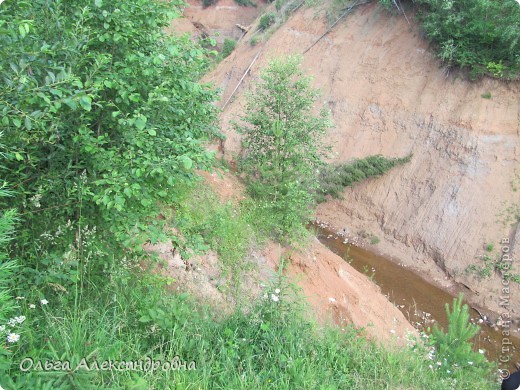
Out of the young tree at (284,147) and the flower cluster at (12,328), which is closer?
the flower cluster at (12,328)

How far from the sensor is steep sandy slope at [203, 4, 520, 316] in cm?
1198

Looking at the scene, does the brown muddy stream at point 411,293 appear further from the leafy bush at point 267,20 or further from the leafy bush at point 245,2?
the leafy bush at point 245,2

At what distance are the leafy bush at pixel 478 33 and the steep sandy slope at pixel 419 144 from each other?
0.66m

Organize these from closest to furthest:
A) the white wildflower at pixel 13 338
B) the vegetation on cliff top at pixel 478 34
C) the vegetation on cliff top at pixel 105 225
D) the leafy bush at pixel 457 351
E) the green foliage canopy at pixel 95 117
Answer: the white wildflower at pixel 13 338 < the vegetation on cliff top at pixel 105 225 < the green foliage canopy at pixel 95 117 < the leafy bush at pixel 457 351 < the vegetation on cliff top at pixel 478 34

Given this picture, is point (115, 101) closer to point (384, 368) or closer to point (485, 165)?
point (384, 368)

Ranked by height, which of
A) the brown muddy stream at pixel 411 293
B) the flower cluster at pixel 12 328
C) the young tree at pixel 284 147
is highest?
the flower cluster at pixel 12 328

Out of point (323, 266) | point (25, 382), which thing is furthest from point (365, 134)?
point (25, 382)

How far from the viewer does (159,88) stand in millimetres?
3156

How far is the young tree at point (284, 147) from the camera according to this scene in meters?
8.71

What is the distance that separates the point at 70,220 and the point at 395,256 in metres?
10.9

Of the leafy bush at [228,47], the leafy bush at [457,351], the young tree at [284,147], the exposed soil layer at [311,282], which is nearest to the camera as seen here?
the leafy bush at [457,351]

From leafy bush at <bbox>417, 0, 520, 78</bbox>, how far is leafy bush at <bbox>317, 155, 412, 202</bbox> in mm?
3544

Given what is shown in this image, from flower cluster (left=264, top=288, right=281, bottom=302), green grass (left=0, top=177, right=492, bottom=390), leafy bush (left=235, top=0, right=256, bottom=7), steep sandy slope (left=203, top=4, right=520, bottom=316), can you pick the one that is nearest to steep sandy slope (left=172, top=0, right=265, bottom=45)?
leafy bush (left=235, top=0, right=256, bottom=7)

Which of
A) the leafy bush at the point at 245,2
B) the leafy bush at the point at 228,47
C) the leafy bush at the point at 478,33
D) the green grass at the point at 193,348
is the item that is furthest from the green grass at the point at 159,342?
the leafy bush at the point at 245,2
